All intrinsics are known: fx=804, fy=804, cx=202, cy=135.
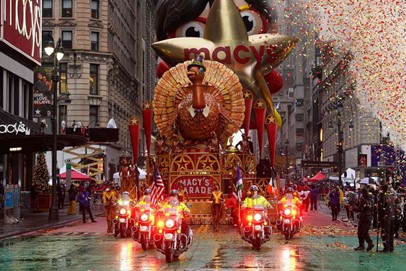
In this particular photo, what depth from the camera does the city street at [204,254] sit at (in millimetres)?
17141

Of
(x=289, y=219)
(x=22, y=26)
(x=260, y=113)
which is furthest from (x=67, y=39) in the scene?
(x=289, y=219)

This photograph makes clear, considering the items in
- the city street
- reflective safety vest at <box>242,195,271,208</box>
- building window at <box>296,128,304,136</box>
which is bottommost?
the city street

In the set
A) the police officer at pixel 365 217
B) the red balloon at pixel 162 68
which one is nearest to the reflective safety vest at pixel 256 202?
the police officer at pixel 365 217

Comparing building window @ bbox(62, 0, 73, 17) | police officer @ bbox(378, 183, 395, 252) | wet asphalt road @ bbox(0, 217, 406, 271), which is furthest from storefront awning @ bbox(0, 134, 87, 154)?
building window @ bbox(62, 0, 73, 17)

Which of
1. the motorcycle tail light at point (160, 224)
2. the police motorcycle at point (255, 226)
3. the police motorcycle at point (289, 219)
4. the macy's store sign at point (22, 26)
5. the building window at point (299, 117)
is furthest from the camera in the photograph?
the building window at point (299, 117)

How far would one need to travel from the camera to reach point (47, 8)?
71.6 meters

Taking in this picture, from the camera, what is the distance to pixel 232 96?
33.7m

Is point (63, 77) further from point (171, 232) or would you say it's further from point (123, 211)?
point (171, 232)

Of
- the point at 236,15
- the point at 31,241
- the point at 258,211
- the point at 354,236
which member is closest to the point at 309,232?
the point at 354,236

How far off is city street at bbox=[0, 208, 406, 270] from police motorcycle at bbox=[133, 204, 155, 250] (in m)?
0.34

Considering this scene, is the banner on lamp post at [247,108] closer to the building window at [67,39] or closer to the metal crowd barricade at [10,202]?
the metal crowd barricade at [10,202]

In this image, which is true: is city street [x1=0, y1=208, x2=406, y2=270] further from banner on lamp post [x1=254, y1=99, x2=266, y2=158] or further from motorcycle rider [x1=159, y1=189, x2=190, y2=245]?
banner on lamp post [x1=254, y1=99, x2=266, y2=158]

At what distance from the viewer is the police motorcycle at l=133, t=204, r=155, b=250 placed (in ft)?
68.6

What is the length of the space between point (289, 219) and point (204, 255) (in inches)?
235
